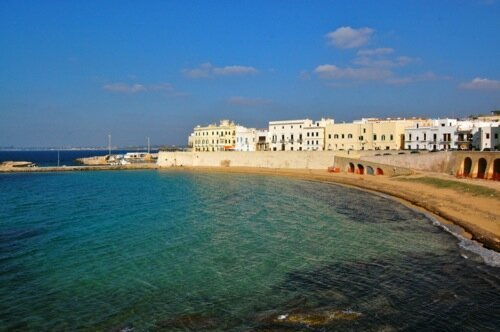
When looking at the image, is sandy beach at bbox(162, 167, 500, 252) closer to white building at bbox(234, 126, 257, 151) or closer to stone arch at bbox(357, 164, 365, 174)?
stone arch at bbox(357, 164, 365, 174)

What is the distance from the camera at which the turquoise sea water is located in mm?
12133

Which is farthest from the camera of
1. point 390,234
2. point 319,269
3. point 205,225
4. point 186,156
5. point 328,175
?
point 186,156

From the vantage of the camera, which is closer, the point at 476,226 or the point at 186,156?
the point at 476,226

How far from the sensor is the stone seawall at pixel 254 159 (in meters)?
→ 69.1

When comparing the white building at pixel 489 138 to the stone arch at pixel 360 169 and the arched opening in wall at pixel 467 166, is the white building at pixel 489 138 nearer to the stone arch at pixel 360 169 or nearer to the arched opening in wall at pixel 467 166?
the arched opening in wall at pixel 467 166

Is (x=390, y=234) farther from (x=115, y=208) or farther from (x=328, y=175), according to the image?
(x=328, y=175)

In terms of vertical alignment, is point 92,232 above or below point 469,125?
below

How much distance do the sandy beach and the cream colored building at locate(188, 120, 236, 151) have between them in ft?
133

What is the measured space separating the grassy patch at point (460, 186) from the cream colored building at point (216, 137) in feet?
180

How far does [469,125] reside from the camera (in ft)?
200

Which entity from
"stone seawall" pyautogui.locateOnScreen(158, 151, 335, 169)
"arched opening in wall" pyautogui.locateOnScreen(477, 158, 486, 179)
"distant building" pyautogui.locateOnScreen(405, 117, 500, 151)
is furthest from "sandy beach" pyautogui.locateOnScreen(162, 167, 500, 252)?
"distant building" pyautogui.locateOnScreen(405, 117, 500, 151)

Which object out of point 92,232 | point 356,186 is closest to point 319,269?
point 92,232

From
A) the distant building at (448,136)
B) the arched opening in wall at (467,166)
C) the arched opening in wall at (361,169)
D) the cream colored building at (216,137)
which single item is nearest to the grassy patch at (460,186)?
the arched opening in wall at (467,166)

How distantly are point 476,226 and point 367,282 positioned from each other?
38.0ft
